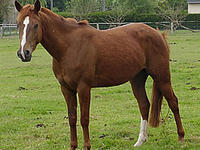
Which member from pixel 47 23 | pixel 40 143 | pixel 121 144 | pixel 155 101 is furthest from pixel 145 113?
pixel 47 23

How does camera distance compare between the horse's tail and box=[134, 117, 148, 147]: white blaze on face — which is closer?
box=[134, 117, 148, 147]: white blaze on face

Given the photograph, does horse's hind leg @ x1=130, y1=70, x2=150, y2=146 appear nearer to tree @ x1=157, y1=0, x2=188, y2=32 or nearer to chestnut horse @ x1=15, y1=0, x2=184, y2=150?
chestnut horse @ x1=15, y1=0, x2=184, y2=150

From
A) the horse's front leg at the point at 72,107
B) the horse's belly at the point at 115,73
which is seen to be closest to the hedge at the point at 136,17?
the horse's belly at the point at 115,73

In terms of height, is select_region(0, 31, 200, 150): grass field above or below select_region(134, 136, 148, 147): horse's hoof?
below

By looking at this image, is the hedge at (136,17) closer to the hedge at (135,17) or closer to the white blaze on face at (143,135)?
the hedge at (135,17)

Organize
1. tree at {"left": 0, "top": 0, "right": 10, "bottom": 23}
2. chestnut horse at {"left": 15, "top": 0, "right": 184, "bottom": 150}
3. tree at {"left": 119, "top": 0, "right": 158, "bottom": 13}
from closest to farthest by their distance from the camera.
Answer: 1. chestnut horse at {"left": 15, "top": 0, "right": 184, "bottom": 150}
2. tree at {"left": 0, "top": 0, "right": 10, "bottom": 23}
3. tree at {"left": 119, "top": 0, "right": 158, "bottom": 13}

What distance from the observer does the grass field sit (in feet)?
19.0

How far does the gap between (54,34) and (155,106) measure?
200 centimetres

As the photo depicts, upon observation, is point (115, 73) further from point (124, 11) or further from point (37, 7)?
point (124, 11)

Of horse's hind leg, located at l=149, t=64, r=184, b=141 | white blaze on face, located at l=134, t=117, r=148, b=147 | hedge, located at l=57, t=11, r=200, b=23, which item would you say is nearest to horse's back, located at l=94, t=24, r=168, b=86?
horse's hind leg, located at l=149, t=64, r=184, b=141

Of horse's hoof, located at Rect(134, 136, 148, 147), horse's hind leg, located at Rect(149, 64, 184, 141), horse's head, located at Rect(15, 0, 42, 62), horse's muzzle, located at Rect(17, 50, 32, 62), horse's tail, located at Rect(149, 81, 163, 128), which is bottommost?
horse's hoof, located at Rect(134, 136, 148, 147)

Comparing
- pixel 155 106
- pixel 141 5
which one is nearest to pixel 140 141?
pixel 155 106

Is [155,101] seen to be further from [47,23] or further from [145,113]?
[47,23]

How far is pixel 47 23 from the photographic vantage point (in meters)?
4.90
